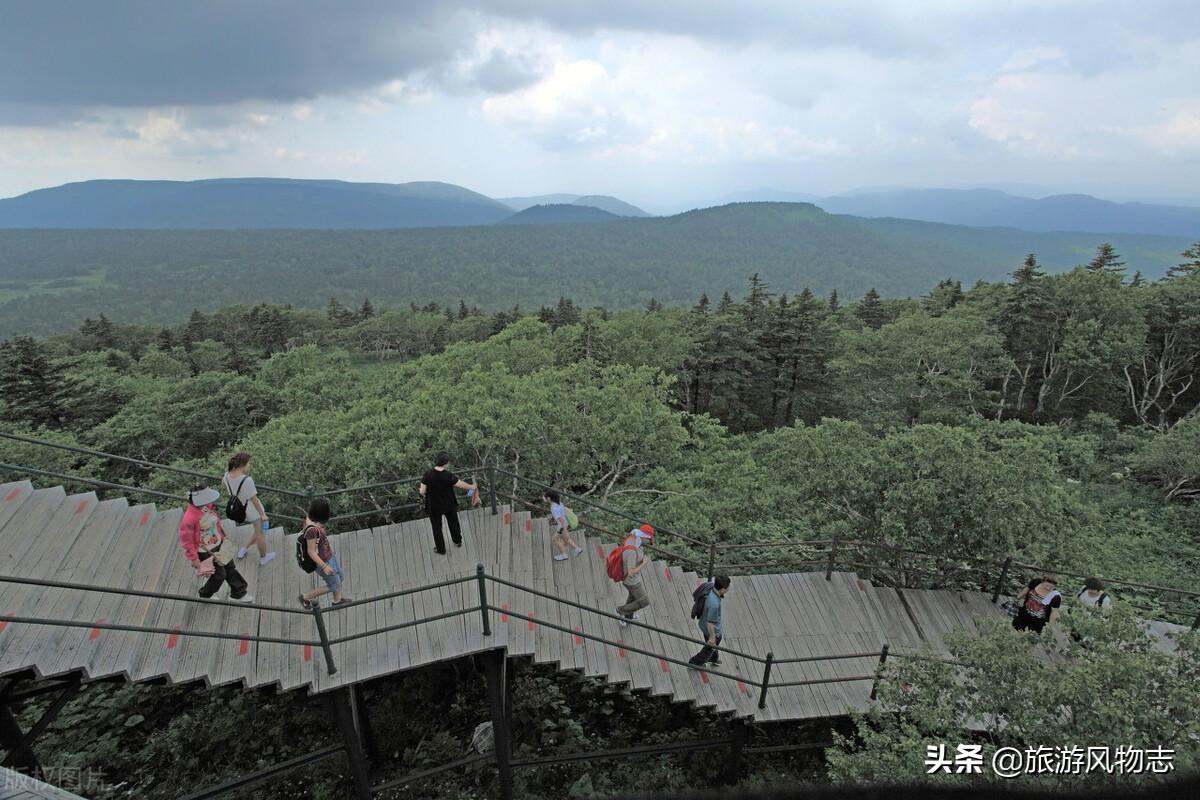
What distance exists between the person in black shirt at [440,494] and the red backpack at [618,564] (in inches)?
90.2

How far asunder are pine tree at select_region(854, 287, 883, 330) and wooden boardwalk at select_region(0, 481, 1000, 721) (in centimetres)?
4857

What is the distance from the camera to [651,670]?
7707 mm

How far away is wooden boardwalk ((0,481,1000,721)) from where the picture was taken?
621cm

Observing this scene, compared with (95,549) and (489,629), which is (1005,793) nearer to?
(489,629)

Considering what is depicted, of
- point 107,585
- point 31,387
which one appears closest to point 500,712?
point 107,585

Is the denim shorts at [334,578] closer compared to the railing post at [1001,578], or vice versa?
the denim shorts at [334,578]

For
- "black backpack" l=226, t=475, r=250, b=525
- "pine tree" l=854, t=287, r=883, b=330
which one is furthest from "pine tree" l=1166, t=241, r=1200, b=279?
"black backpack" l=226, t=475, r=250, b=525

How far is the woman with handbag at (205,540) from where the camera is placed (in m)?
6.35

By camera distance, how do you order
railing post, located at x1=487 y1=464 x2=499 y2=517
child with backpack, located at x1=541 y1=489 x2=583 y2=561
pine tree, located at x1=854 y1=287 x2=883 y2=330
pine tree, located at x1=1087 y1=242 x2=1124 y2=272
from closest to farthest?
1. child with backpack, located at x1=541 y1=489 x2=583 y2=561
2. railing post, located at x1=487 y1=464 x2=499 y2=517
3. pine tree, located at x1=1087 y1=242 x2=1124 y2=272
4. pine tree, located at x1=854 y1=287 x2=883 y2=330

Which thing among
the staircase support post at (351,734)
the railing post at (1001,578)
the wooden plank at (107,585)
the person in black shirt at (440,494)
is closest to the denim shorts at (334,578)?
the staircase support post at (351,734)

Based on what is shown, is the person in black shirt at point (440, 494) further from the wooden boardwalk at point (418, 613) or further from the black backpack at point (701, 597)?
the black backpack at point (701, 597)

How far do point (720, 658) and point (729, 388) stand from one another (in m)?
32.2

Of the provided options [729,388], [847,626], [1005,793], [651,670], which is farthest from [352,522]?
[729,388]

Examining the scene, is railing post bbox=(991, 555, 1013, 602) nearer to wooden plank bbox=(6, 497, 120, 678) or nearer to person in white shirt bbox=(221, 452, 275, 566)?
person in white shirt bbox=(221, 452, 275, 566)
